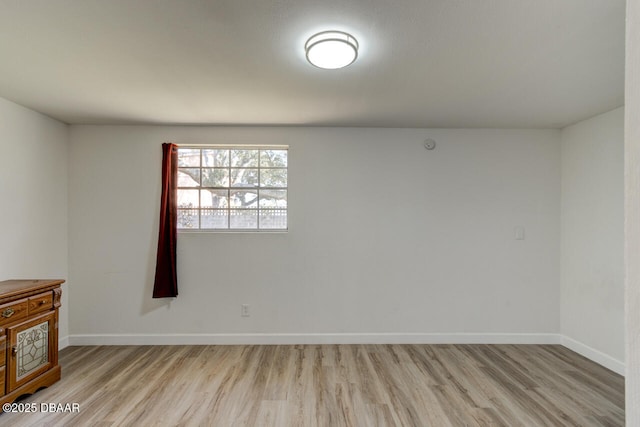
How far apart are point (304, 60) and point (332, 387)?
243 cm

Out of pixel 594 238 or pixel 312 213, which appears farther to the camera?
pixel 312 213

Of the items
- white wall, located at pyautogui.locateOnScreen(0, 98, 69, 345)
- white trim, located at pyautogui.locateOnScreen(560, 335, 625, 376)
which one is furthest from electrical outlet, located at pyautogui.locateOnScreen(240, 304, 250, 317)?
white trim, located at pyautogui.locateOnScreen(560, 335, 625, 376)

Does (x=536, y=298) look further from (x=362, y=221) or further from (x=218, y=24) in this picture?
(x=218, y=24)

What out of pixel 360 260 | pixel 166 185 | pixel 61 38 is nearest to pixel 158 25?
pixel 61 38

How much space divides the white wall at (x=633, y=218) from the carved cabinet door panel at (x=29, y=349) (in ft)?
10.4

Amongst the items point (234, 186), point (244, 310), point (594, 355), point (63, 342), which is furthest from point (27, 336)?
point (594, 355)

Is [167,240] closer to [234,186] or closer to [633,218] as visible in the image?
[234,186]

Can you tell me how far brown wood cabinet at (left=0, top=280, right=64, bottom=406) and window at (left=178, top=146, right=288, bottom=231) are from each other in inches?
53.7

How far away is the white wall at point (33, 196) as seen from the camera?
8.64ft

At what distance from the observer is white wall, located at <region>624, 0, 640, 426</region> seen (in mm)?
495

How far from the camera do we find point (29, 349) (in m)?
2.29

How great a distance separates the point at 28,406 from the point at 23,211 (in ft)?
5.39

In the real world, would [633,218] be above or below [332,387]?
above

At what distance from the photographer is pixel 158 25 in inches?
62.8
